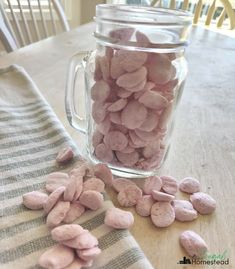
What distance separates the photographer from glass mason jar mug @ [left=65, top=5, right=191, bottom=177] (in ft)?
1.11

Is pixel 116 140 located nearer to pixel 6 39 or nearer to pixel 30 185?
pixel 30 185

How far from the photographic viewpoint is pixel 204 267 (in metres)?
0.28

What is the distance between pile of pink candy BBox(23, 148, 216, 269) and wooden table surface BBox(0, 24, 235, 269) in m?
0.01

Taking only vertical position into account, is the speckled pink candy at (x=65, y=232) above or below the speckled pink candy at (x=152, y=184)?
above

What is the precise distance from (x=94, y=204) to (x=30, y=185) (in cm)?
8

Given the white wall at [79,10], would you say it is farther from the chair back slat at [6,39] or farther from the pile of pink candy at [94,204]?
the pile of pink candy at [94,204]

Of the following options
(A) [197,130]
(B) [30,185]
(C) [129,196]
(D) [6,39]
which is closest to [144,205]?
(C) [129,196]

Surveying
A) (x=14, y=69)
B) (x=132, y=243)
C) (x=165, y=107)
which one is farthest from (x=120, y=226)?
(x=14, y=69)

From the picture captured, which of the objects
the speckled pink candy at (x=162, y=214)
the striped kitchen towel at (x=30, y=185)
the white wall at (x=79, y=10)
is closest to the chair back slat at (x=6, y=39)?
the striped kitchen towel at (x=30, y=185)

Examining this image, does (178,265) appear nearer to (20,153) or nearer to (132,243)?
(132,243)

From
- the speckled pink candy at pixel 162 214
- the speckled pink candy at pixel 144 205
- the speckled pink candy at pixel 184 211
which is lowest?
the speckled pink candy at pixel 184 211

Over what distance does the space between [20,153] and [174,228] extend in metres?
0.21

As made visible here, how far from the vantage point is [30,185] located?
344 mm

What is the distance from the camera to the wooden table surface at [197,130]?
1.00 ft
